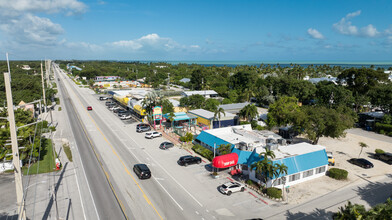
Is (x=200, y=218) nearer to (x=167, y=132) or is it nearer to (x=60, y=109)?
(x=167, y=132)

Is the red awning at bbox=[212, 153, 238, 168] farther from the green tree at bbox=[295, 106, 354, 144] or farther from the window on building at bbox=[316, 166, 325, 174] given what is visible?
the green tree at bbox=[295, 106, 354, 144]

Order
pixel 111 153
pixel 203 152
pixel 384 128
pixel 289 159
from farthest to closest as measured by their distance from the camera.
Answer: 1. pixel 384 128
2. pixel 111 153
3. pixel 203 152
4. pixel 289 159

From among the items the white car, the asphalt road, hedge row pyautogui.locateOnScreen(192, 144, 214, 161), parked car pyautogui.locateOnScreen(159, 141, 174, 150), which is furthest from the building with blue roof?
the asphalt road

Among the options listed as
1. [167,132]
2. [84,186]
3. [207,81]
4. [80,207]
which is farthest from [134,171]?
[207,81]

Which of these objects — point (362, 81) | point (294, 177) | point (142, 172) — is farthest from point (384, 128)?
point (142, 172)

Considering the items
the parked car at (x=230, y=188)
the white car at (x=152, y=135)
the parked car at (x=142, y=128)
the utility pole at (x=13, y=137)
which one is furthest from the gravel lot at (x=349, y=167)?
the parked car at (x=142, y=128)

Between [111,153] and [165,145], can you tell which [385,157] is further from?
[111,153]

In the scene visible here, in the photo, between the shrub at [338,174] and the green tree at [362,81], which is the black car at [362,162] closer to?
the shrub at [338,174]
